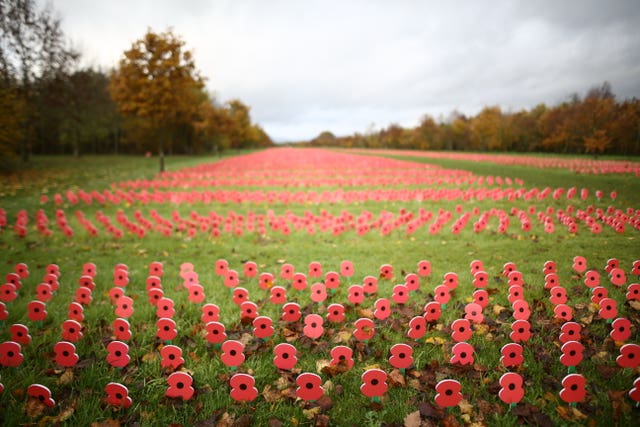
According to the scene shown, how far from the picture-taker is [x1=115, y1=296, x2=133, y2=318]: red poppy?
133 inches

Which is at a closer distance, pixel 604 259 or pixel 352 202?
pixel 604 259

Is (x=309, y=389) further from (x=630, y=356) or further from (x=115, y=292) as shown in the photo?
(x=115, y=292)

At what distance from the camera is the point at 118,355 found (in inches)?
109

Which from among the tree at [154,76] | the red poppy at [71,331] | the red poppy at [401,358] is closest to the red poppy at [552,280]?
the red poppy at [401,358]

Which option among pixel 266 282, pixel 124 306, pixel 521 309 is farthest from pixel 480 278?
pixel 124 306

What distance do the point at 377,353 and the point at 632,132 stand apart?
7.31 m

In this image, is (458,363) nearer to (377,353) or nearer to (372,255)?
(377,353)

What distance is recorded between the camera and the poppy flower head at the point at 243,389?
7.82ft

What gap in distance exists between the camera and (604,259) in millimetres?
4754

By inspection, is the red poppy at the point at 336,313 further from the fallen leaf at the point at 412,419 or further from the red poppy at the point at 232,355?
the fallen leaf at the point at 412,419

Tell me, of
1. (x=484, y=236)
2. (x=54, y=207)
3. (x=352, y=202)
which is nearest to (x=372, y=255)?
(x=484, y=236)

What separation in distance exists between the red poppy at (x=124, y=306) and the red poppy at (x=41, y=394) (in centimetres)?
104

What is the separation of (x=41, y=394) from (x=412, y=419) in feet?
8.94

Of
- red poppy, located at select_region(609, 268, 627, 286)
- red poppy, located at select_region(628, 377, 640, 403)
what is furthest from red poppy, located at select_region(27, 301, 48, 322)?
→ red poppy, located at select_region(609, 268, 627, 286)
